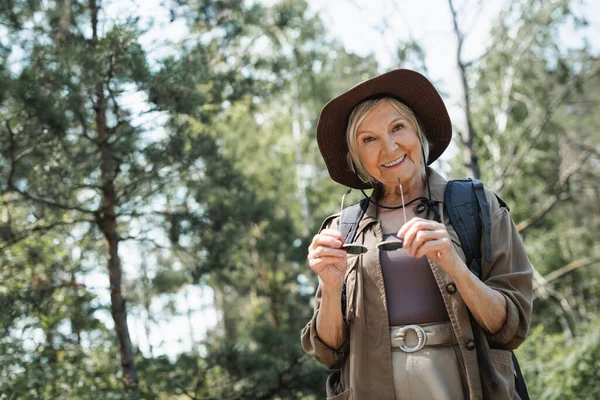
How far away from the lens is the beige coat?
1966mm

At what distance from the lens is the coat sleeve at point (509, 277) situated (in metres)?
1.97

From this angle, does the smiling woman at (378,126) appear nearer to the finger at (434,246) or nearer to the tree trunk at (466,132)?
the finger at (434,246)

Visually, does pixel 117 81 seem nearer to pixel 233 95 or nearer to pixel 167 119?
pixel 167 119

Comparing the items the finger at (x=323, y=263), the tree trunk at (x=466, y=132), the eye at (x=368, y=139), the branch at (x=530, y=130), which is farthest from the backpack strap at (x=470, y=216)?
the branch at (x=530, y=130)

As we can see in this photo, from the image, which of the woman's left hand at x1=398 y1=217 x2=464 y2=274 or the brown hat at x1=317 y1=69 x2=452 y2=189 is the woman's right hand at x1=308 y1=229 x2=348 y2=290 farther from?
the brown hat at x1=317 y1=69 x2=452 y2=189

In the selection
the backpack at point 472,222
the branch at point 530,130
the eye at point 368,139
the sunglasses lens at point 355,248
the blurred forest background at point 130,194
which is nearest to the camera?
the sunglasses lens at point 355,248

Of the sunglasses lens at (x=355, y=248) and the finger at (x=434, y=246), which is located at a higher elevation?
the sunglasses lens at (x=355, y=248)

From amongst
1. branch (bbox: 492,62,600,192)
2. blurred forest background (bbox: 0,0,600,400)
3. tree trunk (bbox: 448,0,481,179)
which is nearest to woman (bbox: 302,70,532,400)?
blurred forest background (bbox: 0,0,600,400)

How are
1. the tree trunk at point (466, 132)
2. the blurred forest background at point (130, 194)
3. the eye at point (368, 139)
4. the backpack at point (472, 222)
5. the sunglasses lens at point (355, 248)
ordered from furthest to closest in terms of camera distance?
the tree trunk at point (466, 132) → the blurred forest background at point (130, 194) → the eye at point (368, 139) → the backpack at point (472, 222) → the sunglasses lens at point (355, 248)

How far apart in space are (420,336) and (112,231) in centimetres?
398

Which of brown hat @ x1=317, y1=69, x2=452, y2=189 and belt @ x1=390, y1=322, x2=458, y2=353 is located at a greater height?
brown hat @ x1=317, y1=69, x2=452, y2=189

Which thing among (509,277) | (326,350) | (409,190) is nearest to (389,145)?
(409,190)

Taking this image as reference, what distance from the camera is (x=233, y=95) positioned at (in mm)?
6191

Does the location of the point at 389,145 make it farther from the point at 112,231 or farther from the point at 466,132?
the point at 466,132
